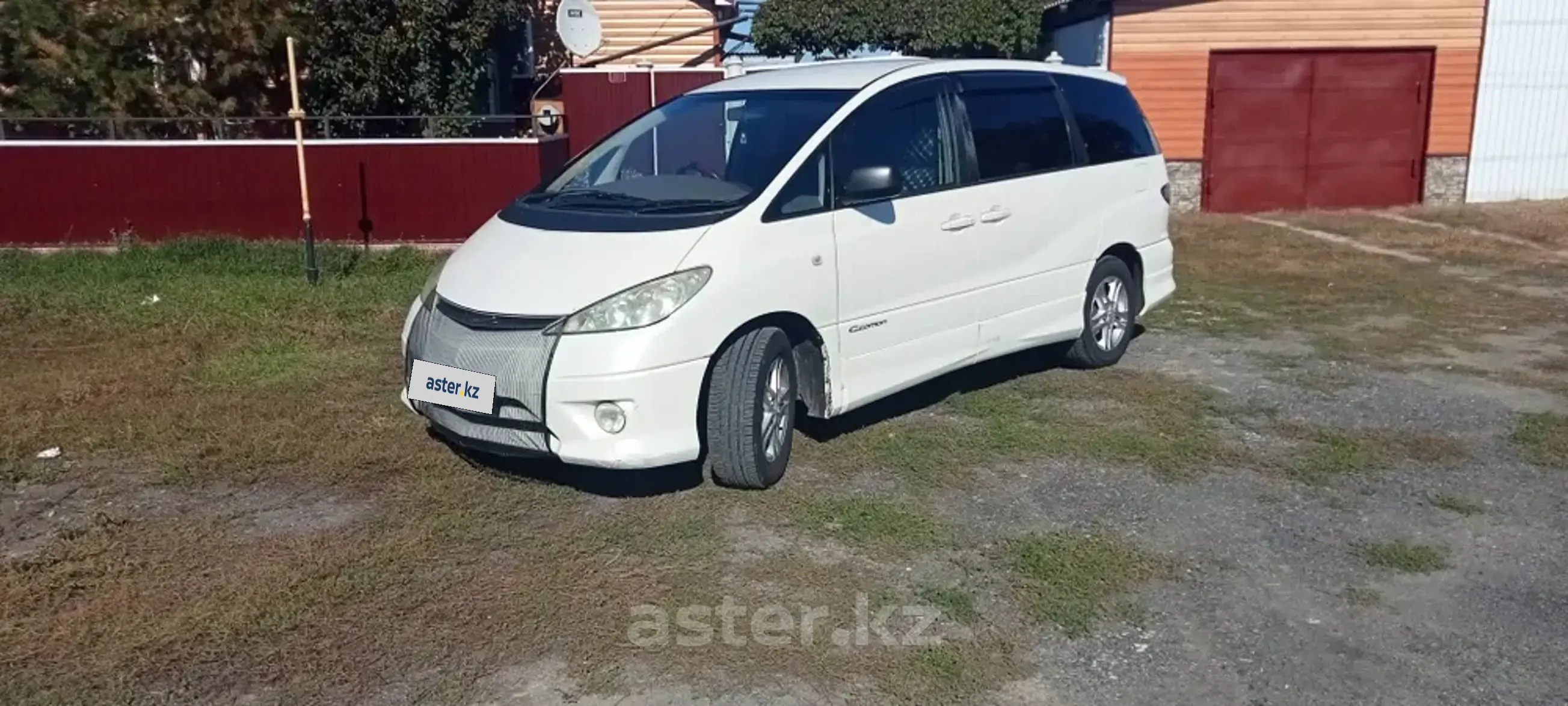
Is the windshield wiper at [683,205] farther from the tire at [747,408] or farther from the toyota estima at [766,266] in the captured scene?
the tire at [747,408]

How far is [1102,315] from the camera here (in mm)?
7309

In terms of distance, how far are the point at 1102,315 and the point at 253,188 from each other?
761cm

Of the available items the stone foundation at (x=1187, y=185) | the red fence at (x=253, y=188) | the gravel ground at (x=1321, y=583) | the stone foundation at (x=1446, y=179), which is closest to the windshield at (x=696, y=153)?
the gravel ground at (x=1321, y=583)

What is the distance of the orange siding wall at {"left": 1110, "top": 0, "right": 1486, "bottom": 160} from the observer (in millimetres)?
15039

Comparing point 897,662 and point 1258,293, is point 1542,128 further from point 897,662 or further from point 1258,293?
point 897,662

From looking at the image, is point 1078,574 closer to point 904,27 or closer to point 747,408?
point 747,408

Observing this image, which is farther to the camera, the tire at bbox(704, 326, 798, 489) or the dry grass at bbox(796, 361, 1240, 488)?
the dry grass at bbox(796, 361, 1240, 488)

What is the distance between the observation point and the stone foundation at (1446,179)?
15.6m

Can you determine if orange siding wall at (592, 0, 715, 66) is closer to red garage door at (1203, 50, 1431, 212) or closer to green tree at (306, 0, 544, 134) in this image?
green tree at (306, 0, 544, 134)

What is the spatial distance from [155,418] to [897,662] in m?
4.26

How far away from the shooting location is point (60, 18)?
37.7 ft

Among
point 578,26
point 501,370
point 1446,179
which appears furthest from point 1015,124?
point 1446,179

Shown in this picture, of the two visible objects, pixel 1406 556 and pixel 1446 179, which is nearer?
pixel 1406 556

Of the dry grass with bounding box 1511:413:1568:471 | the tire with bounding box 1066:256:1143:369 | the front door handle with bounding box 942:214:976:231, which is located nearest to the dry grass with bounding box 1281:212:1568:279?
the dry grass with bounding box 1511:413:1568:471
